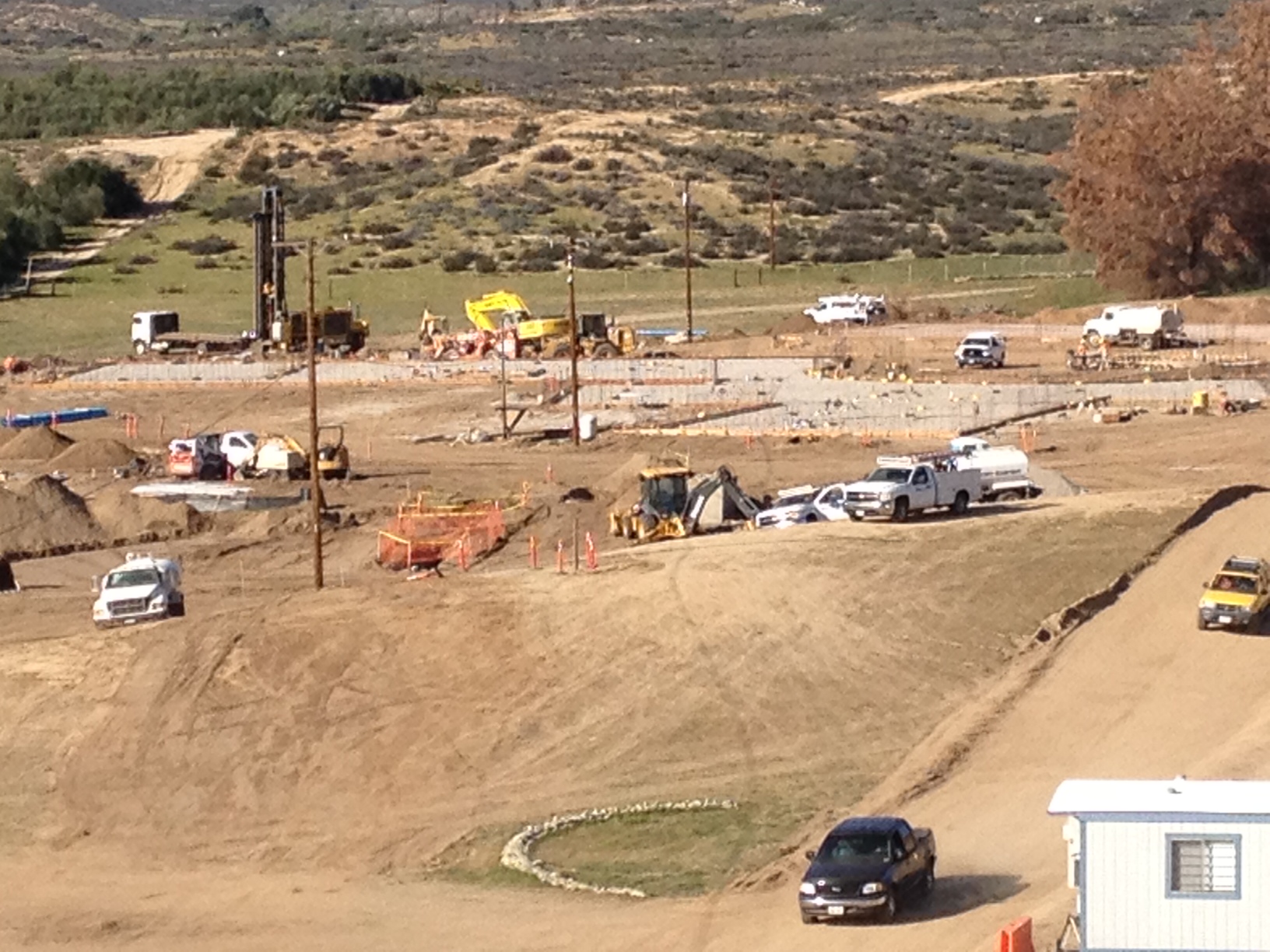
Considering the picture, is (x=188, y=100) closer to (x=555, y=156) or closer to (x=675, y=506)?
(x=555, y=156)

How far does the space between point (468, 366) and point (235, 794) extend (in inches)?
1820

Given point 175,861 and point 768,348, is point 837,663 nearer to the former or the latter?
point 175,861

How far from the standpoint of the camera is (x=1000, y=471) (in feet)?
154

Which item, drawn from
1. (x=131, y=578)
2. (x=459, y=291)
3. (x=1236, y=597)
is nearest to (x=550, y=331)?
(x=459, y=291)

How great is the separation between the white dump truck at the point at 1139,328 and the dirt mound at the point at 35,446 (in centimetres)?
2855

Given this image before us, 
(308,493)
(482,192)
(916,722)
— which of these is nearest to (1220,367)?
(308,493)

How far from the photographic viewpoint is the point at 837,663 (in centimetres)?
3722

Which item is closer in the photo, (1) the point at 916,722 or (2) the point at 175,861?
(2) the point at 175,861

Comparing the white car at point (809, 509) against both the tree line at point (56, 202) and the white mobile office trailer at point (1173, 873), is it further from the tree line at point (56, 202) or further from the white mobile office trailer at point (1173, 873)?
the tree line at point (56, 202)

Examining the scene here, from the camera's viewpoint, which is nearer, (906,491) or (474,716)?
(474,716)

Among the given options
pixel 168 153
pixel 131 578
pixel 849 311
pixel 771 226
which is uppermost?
pixel 168 153

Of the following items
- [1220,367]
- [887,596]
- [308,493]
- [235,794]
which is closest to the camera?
[235,794]

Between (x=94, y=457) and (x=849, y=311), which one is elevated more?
(x=849, y=311)

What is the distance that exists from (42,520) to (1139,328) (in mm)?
34368
